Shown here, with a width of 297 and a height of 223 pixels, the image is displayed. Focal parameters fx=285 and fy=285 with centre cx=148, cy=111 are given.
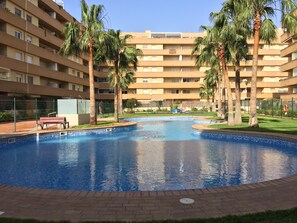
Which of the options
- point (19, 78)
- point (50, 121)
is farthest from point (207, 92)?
point (50, 121)

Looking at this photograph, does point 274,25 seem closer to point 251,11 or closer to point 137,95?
point 251,11

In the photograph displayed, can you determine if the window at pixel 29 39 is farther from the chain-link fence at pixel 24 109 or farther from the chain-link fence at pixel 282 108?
the chain-link fence at pixel 282 108

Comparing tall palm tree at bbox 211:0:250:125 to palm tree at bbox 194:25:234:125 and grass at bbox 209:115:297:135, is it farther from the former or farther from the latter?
grass at bbox 209:115:297:135

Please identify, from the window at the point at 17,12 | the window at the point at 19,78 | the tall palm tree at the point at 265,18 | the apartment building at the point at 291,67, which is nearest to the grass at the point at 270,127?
the tall palm tree at the point at 265,18

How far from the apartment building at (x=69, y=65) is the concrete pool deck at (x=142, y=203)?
3085 centimetres

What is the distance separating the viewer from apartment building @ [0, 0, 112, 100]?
109 ft

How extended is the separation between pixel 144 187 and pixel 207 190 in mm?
2040

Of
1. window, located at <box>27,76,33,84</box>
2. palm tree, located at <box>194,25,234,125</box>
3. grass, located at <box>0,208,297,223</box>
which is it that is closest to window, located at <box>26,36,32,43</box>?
window, located at <box>27,76,33,84</box>

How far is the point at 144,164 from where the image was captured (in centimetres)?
966

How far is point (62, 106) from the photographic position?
23.1 m

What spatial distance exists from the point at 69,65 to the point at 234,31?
37.1m

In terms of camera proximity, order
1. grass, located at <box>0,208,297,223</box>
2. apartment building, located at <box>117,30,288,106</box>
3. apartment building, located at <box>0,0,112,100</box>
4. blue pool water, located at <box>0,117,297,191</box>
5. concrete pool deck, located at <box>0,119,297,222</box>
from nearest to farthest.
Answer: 1. grass, located at <box>0,208,297,223</box>
2. concrete pool deck, located at <box>0,119,297,222</box>
3. blue pool water, located at <box>0,117,297,191</box>
4. apartment building, located at <box>0,0,112,100</box>
5. apartment building, located at <box>117,30,288,106</box>

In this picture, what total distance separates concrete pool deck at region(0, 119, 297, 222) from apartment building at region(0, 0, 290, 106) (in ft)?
101

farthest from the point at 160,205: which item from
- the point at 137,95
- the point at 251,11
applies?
the point at 137,95
